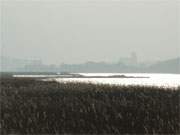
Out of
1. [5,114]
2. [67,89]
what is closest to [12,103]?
[5,114]

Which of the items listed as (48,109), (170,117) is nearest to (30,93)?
(48,109)

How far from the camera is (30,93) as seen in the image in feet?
79.7

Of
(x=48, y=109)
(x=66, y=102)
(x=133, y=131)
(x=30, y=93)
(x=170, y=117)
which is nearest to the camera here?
(x=133, y=131)

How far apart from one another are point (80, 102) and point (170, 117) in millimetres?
4413

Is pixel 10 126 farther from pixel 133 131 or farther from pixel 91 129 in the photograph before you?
pixel 133 131

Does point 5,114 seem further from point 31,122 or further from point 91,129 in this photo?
point 91,129

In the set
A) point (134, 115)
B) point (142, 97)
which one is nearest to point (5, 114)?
point (134, 115)

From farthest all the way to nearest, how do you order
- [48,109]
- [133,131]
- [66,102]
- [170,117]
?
[66,102] < [48,109] < [170,117] < [133,131]

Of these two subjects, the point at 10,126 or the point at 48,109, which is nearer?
the point at 10,126

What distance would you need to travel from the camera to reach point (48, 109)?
62.0 ft

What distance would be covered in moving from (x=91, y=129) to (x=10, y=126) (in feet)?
10.6

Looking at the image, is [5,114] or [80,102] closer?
[5,114]

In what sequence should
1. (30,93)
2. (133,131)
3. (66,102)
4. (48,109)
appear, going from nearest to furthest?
1. (133,131)
2. (48,109)
3. (66,102)
4. (30,93)

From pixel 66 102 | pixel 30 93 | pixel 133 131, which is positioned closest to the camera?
pixel 133 131
